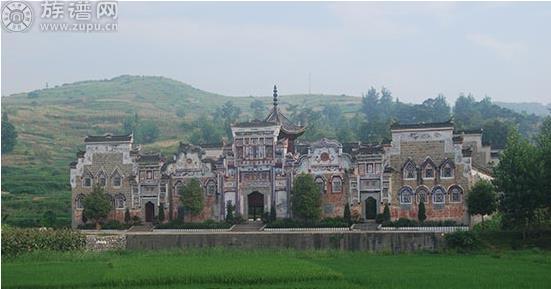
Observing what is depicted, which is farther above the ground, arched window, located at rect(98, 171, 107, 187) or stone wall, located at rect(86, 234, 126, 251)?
arched window, located at rect(98, 171, 107, 187)

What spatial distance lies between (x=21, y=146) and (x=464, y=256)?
63.2m

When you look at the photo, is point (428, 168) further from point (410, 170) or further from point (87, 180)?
point (87, 180)

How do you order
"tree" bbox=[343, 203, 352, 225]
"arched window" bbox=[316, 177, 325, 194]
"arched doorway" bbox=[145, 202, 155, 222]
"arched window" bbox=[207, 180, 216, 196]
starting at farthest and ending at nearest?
1. "arched doorway" bbox=[145, 202, 155, 222]
2. "arched window" bbox=[207, 180, 216, 196]
3. "arched window" bbox=[316, 177, 325, 194]
4. "tree" bbox=[343, 203, 352, 225]

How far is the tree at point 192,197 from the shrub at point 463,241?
14.9 m

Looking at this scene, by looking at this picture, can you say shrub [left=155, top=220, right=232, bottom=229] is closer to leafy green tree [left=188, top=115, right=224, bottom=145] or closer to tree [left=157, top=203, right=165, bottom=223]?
tree [left=157, top=203, right=165, bottom=223]

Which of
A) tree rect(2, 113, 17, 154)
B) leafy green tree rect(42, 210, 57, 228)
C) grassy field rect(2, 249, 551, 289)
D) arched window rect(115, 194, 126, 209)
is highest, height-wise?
tree rect(2, 113, 17, 154)

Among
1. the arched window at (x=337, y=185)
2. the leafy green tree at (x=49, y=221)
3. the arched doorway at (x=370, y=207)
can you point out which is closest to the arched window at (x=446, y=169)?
the arched doorway at (x=370, y=207)

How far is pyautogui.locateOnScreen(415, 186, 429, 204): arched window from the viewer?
40369 millimetres

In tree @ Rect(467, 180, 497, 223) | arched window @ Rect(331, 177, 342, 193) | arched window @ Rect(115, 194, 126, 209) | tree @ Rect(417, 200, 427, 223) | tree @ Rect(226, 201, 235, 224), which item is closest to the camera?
tree @ Rect(467, 180, 497, 223)

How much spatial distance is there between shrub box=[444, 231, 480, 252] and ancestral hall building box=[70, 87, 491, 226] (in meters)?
6.87

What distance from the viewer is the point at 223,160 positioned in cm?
4384

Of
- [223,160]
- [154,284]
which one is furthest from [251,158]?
[154,284]

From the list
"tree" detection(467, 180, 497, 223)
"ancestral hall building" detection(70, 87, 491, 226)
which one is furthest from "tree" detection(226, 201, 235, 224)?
"tree" detection(467, 180, 497, 223)

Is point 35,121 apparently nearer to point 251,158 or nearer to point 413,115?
point 413,115
